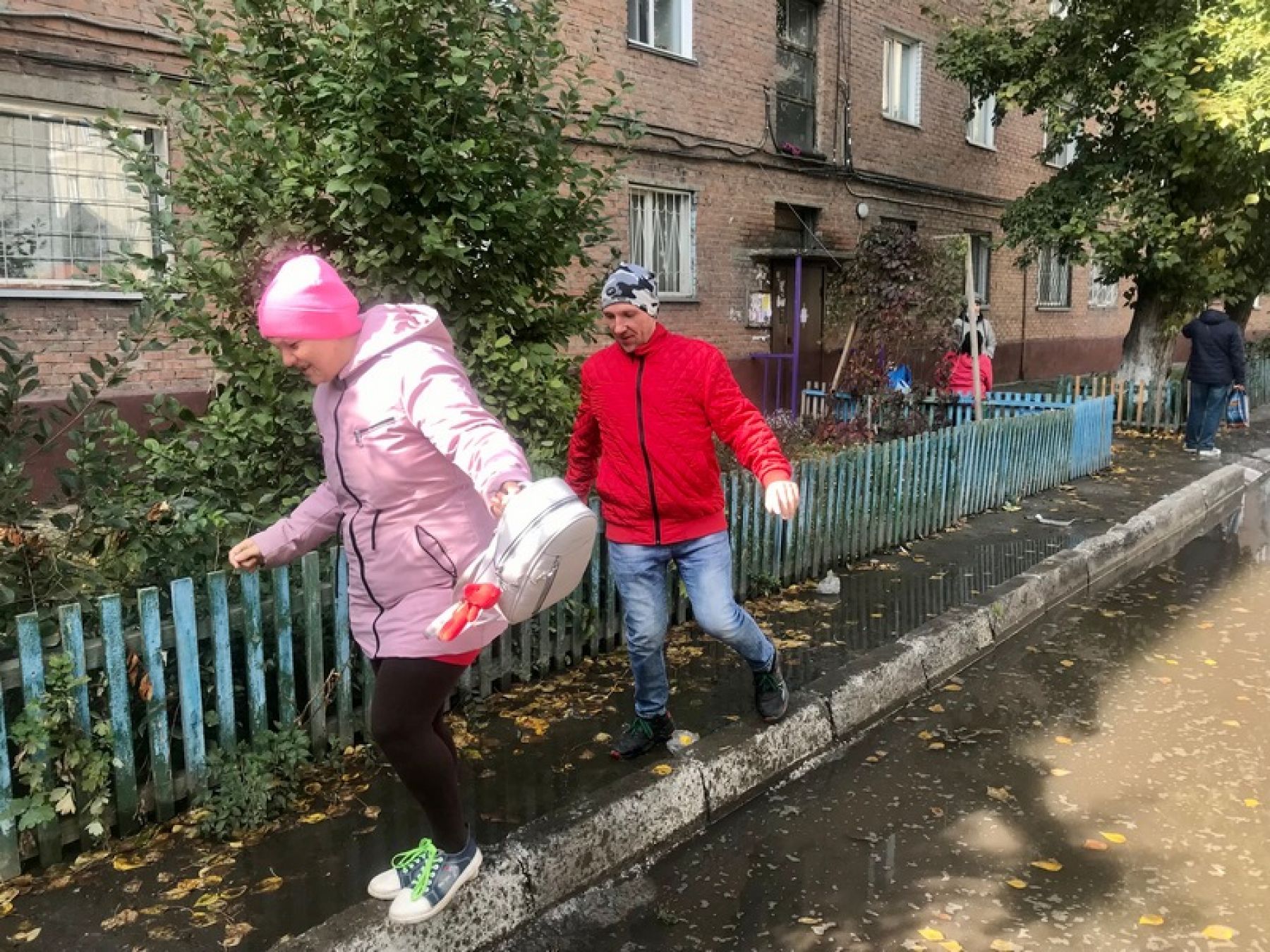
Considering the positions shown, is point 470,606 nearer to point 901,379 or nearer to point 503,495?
point 503,495

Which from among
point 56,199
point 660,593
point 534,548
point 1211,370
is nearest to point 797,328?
point 1211,370

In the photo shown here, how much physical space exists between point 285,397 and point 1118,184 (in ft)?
40.7

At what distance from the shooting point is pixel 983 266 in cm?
1970

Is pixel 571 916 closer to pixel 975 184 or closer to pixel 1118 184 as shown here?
pixel 1118 184

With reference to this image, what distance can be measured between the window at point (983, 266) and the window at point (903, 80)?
127 inches

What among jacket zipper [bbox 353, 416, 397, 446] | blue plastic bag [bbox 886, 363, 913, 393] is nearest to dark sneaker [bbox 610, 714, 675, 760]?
jacket zipper [bbox 353, 416, 397, 446]

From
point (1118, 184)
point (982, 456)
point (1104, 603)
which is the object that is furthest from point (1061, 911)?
point (1118, 184)

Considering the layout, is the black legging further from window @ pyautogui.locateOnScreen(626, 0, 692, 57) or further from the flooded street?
window @ pyautogui.locateOnScreen(626, 0, 692, 57)

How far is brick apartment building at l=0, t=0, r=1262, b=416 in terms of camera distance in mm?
7973

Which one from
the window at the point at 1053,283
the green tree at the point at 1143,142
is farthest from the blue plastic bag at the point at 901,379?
the window at the point at 1053,283

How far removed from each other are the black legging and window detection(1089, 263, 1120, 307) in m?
23.6

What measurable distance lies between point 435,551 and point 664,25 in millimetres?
12208

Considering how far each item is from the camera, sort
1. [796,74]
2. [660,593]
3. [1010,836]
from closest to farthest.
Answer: [1010,836] < [660,593] < [796,74]

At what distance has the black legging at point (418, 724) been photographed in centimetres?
261
